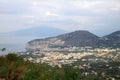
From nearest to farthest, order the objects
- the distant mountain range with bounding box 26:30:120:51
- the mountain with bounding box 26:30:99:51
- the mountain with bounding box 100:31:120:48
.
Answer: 1. the mountain with bounding box 100:31:120:48
2. the distant mountain range with bounding box 26:30:120:51
3. the mountain with bounding box 26:30:99:51

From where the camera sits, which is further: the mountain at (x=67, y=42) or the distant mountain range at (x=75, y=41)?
the mountain at (x=67, y=42)

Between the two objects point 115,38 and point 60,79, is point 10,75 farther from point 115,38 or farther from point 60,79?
point 115,38

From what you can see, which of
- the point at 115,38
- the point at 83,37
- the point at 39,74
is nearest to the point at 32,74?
the point at 39,74

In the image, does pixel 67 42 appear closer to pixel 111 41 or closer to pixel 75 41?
pixel 75 41

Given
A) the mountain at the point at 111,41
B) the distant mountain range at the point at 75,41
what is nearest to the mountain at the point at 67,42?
the distant mountain range at the point at 75,41

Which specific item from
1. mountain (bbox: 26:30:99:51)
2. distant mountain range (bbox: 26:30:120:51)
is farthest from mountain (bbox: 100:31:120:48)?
mountain (bbox: 26:30:99:51)

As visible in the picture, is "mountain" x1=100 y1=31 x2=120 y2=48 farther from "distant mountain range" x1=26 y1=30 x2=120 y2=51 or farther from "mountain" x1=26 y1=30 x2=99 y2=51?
"mountain" x1=26 y1=30 x2=99 y2=51

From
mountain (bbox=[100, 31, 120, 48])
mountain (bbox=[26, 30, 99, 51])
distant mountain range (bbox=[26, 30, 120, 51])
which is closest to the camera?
mountain (bbox=[100, 31, 120, 48])

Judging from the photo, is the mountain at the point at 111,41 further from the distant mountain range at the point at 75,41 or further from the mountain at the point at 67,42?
the mountain at the point at 67,42

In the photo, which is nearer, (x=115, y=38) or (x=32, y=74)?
(x=32, y=74)
